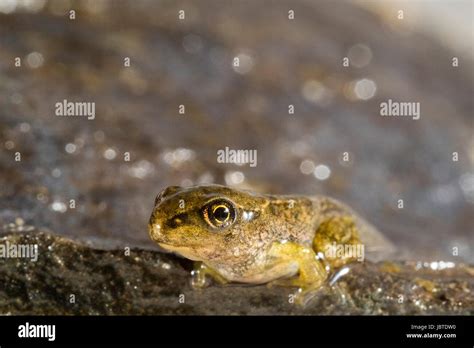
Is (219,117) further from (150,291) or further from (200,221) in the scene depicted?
(200,221)

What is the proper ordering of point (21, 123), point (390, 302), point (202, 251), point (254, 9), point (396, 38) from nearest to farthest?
point (202, 251)
point (390, 302)
point (21, 123)
point (254, 9)
point (396, 38)

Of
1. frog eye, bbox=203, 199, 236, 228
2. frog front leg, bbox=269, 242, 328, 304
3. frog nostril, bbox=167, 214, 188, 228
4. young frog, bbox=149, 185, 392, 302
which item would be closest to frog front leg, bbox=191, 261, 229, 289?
young frog, bbox=149, 185, 392, 302

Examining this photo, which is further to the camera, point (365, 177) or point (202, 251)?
point (365, 177)

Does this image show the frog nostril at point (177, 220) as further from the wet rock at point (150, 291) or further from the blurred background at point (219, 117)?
the blurred background at point (219, 117)

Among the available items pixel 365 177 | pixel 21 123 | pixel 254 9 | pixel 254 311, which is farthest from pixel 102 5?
pixel 254 311

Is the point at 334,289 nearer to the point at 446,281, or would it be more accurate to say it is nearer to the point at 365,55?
the point at 446,281

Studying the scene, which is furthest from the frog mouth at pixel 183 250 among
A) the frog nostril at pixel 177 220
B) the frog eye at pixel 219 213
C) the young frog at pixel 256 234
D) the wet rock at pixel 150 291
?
the wet rock at pixel 150 291

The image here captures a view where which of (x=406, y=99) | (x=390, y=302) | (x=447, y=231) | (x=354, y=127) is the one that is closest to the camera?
(x=390, y=302)
